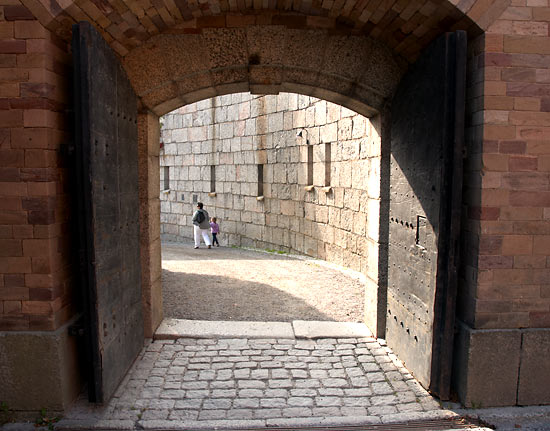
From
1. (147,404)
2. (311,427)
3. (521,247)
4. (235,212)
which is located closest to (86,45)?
(147,404)

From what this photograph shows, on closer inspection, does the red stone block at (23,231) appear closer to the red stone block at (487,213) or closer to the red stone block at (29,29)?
the red stone block at (29,29)

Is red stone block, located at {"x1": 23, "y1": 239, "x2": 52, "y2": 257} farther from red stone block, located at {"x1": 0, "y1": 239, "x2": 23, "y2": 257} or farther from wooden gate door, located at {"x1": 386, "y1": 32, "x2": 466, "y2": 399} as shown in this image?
wooden gate door, located at {"x1": 386, "y1": 32, "x2": 466, "y2": 399}

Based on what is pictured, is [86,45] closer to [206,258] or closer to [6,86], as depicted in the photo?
[6,86]

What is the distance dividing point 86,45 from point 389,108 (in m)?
2.66

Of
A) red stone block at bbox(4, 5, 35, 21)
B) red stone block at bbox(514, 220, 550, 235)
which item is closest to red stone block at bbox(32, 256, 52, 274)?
red stone block at bbox(4, 5, 35, 21)

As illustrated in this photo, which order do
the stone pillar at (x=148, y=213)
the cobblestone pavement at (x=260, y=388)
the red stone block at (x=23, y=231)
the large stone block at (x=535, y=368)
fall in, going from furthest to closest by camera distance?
the stone pillar at (x=148, y=213) < the large stone block at (x=535, y=368) < the cobblestone pavement at (x=260, y=388) < the red stone block at (x=23, y=231)

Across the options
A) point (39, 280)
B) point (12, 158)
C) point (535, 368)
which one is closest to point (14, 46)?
point (12, 158)

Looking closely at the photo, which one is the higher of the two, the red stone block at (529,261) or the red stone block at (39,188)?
the red stone block at (39,188)

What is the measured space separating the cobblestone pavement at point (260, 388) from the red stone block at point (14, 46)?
2.43 m

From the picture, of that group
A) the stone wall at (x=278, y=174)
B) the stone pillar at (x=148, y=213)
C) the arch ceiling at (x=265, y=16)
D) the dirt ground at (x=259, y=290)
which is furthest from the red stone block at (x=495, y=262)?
the stone pillar at (x=148, y=213)

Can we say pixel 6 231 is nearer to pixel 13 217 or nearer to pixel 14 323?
pixel 13 217

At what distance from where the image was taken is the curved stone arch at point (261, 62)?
149 inches

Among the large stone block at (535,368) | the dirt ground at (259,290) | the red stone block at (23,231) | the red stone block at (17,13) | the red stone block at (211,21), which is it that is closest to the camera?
the red stone block at (17,13)

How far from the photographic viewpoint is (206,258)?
9414 mm
